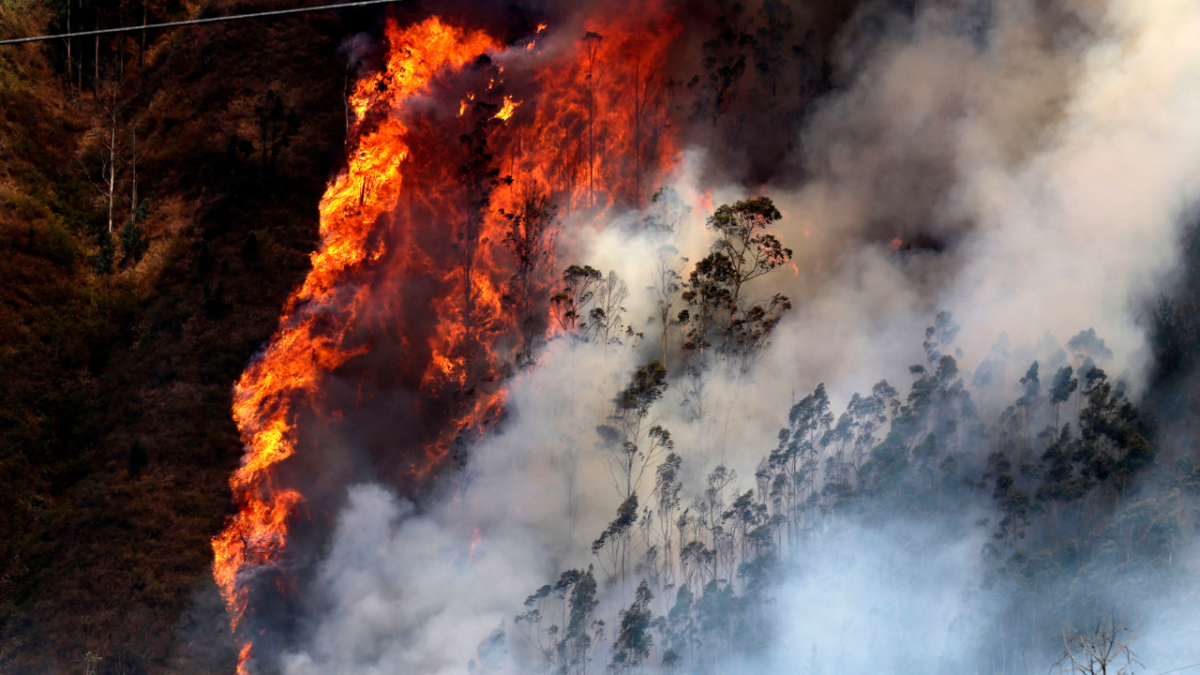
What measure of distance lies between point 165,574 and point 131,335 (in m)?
14.2

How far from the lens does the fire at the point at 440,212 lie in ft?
158

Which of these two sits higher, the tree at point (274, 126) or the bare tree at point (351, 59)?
the bare tree at point (351, 59)

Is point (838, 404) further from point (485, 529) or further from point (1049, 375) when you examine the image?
point (485, 529)

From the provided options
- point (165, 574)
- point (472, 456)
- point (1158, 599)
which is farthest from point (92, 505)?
point (1158, 599)

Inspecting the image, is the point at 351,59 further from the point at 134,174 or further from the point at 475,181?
the point at 134,174

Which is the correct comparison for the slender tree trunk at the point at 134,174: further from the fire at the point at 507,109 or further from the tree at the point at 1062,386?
the tree at the point at 1062,386

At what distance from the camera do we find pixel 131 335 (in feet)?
166

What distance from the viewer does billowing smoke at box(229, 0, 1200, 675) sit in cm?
4831

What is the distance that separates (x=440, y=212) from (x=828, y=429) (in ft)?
84.6

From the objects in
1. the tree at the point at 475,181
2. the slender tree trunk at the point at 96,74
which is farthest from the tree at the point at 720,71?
the slender tree trunk at the point at 96,74

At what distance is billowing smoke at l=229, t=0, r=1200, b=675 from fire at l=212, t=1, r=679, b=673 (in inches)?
55.8

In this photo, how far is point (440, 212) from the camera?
5166 cm

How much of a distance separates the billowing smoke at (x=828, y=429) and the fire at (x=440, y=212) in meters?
1.42

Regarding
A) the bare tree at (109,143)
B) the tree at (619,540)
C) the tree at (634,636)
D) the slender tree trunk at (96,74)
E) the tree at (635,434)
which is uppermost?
the slender tree trunk at (96,74)
